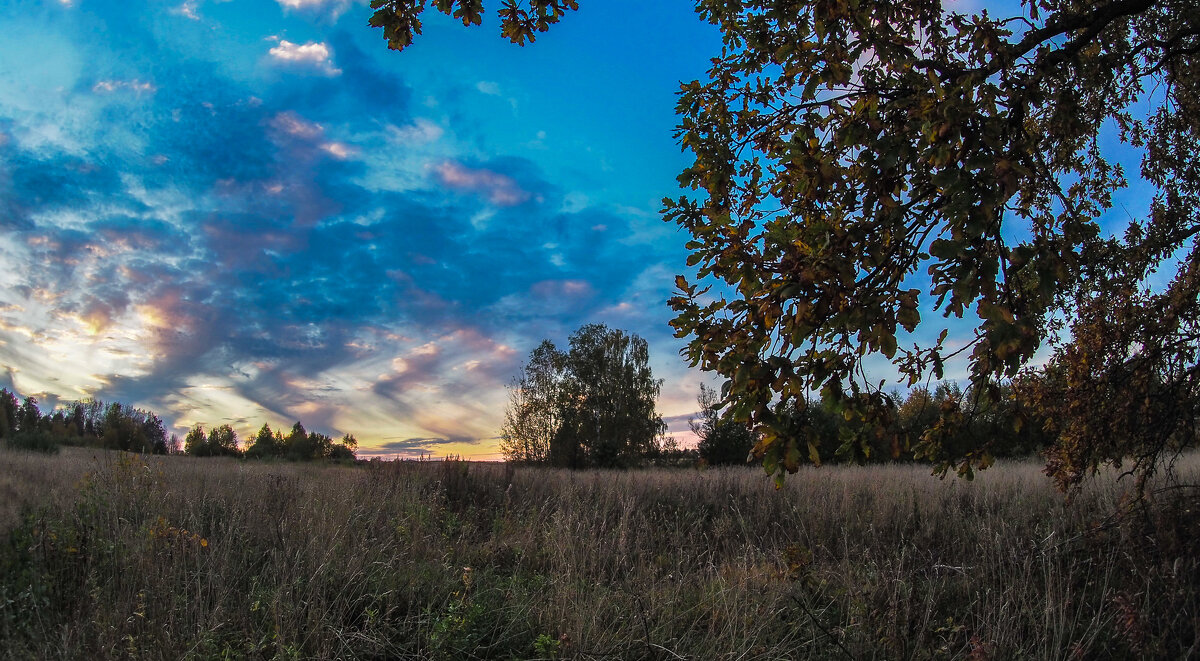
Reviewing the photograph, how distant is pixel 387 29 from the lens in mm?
4383

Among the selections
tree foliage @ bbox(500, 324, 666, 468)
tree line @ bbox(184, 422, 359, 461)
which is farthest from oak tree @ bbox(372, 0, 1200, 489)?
tree foliage @ bbox(500, 324, 666, 468)

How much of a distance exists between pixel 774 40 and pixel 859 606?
4391 millimetres

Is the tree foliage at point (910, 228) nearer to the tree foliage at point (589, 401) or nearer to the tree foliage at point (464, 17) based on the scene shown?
the tree foliage at point (464, 17)

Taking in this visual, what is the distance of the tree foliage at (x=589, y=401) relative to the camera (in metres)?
35.0

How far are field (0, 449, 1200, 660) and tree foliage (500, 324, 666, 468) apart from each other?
86.5 feet

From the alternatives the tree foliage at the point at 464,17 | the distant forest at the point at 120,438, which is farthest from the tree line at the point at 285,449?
the tree foliage at the point at 464,17

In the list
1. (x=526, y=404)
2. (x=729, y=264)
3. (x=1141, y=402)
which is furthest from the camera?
(x=526, y=404)

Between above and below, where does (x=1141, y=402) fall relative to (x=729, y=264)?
below

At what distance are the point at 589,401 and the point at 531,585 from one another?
A: 30.9 m

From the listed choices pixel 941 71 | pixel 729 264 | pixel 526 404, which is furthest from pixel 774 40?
pixel 526 404

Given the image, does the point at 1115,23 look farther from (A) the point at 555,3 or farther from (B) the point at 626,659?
(B) the point at 626,659

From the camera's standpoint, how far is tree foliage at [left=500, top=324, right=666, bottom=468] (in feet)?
115

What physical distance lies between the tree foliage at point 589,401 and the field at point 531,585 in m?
26.4

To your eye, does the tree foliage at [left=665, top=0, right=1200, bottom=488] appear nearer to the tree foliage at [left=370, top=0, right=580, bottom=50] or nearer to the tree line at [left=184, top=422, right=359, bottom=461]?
the tree foliage at [left=370, top=0, right=580, bottom=50]
